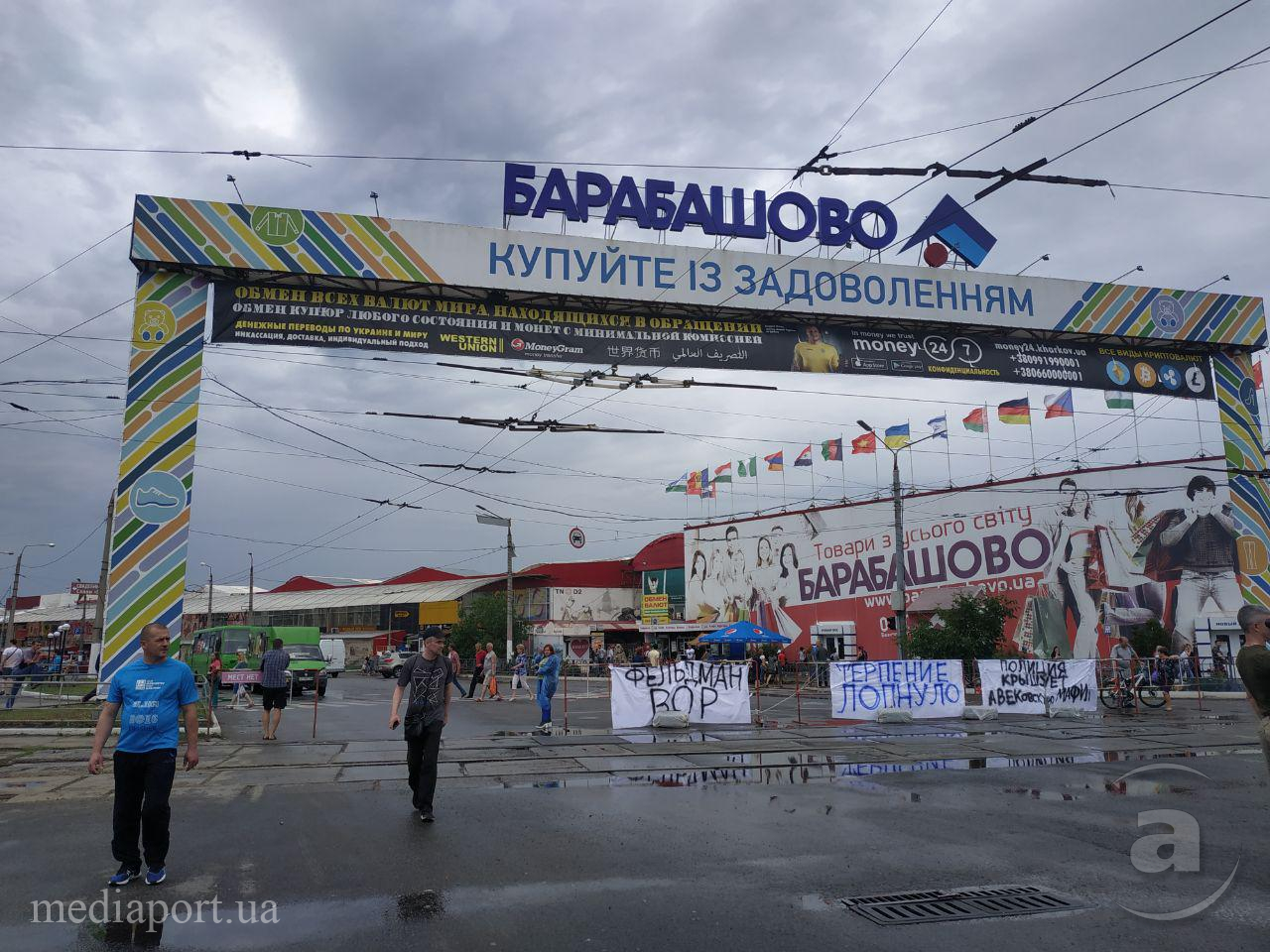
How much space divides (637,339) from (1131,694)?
14.0 m

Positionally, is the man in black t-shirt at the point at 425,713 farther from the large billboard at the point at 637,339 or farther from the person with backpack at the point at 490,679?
the person with backpack at the point at 490,679

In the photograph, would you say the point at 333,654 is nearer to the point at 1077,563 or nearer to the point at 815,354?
the point at 1077,563

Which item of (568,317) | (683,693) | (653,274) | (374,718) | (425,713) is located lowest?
(374,718)

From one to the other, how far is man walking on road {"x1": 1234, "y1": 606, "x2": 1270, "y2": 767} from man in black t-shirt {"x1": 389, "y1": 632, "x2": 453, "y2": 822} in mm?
6438

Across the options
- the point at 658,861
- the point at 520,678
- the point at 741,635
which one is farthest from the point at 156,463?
the point at 741,635

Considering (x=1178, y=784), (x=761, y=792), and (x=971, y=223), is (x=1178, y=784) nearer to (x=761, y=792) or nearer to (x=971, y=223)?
(x=761, y=792)

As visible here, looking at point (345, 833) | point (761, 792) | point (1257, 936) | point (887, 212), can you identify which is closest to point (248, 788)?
point (345, 833)

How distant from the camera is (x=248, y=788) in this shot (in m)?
9.88

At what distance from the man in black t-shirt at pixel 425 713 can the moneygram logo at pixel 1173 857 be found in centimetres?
560

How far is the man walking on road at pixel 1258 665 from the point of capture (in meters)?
6.25

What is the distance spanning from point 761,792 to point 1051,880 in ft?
12.8

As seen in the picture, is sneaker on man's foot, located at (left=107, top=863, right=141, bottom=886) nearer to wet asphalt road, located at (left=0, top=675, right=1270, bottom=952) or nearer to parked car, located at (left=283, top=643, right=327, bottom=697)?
wet asphalt road, located at (left=0, top=675, right=1270, bottom=952)

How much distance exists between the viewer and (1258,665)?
627cm

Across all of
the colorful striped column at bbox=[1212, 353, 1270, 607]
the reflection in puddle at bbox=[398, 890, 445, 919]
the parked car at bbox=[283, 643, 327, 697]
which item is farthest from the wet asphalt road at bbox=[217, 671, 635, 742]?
the colorful striped column at bbox=[1212, 353, 1270, 607]
